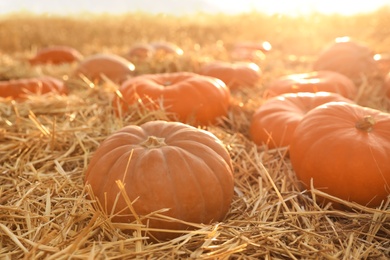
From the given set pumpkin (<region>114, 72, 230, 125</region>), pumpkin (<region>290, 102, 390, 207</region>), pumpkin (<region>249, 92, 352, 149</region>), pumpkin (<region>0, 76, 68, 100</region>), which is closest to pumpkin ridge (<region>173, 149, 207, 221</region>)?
pumpkin (<region>290, 102, 390, 207</region>)

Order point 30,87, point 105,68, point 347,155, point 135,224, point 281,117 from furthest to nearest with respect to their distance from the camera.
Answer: point 105,68 → point 30,87 → point 281,117 → point 347,155 → point 135,224

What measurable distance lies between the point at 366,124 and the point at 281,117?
2.85ft

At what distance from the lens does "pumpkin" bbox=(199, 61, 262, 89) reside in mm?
5332

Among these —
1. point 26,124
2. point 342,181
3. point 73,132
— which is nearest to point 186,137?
point 342,181

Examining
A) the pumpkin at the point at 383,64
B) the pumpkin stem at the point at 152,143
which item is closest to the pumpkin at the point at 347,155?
the pumpkin stem at the point at 152,143

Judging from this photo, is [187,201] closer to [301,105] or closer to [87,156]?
[87,156]

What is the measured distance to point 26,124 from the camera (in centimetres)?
381

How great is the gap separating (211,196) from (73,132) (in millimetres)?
1521

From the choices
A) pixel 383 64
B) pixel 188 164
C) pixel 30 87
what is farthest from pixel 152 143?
pixel 383 64

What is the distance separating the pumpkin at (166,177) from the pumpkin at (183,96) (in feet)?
3.43

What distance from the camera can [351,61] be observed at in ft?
17.9

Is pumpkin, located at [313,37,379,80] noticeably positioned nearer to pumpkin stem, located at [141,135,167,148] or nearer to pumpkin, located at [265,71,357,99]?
pumpkin, located at [265,71,357,99]

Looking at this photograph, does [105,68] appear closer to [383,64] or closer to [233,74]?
[233,74]

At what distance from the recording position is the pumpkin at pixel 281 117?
3553 mm
